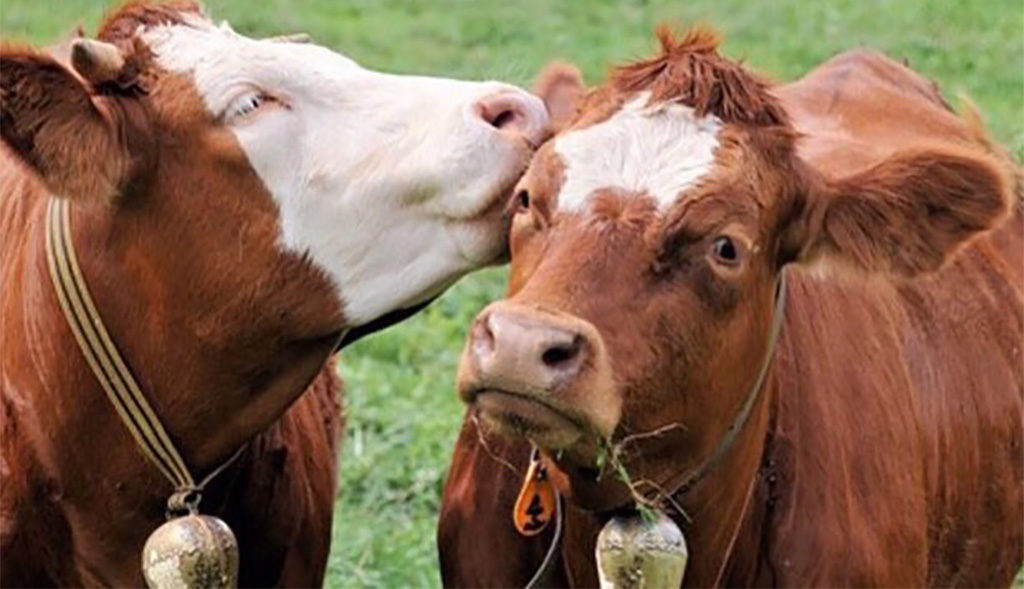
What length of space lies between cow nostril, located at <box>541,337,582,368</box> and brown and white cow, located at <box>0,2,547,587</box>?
780 mm

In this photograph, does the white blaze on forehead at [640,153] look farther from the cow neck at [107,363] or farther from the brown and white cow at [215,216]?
the cow neck at [107,363]

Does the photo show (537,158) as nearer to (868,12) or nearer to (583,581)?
(583,581)

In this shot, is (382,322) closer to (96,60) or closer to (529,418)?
(96,60)

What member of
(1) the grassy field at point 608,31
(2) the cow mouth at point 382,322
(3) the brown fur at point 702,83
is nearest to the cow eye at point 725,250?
(3) the brown fur at point 702,83

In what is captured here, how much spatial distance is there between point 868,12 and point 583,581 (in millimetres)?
10721

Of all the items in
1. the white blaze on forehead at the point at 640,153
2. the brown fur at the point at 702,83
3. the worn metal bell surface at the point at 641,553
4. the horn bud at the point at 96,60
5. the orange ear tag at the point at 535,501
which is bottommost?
the orange ear tag at the point at 535,501

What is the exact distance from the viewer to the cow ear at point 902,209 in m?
5.30

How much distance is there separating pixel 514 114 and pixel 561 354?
3.12 feet

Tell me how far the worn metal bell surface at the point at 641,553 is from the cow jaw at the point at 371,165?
66 cm

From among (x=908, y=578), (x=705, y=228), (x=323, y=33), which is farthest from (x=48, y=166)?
(x=323, y=33)

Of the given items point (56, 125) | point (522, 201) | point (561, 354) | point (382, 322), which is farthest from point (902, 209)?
point (56, 125)

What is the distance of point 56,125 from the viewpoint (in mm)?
5312

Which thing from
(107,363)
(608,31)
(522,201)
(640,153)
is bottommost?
(608,31)

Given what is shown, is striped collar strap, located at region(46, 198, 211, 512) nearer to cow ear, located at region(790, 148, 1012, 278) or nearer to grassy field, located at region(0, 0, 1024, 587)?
cow ear, located at region(790, 148, 1012, 278)
